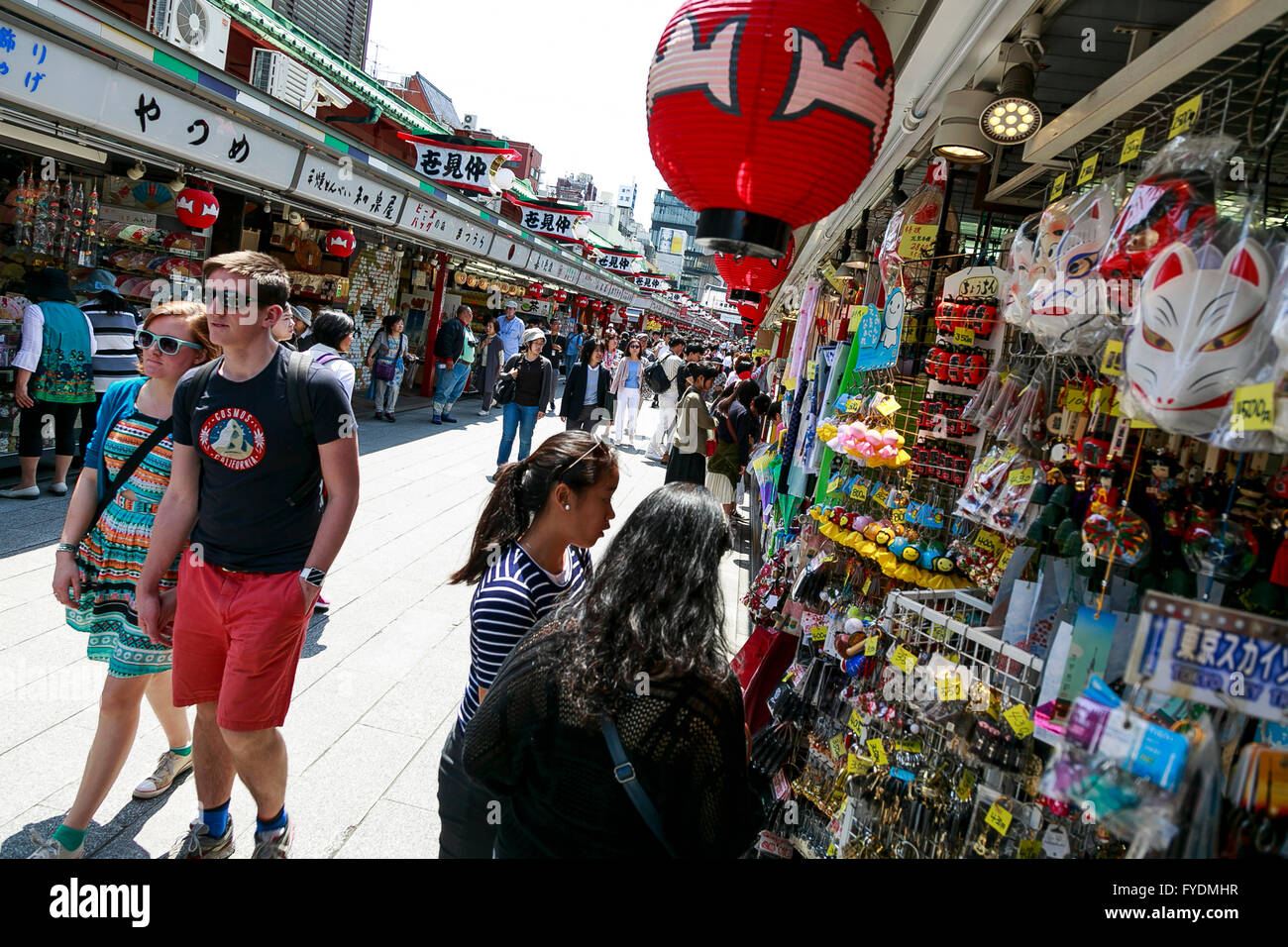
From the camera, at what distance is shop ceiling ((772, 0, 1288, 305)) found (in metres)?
1.60

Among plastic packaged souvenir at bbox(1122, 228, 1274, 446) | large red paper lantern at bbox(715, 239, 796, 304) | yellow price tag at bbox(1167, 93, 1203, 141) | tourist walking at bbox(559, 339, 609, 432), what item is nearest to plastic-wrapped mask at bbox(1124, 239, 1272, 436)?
plastic packaged souvenir at bbox(1122, 228, 1274, 446)

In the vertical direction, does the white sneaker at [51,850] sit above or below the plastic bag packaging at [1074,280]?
below

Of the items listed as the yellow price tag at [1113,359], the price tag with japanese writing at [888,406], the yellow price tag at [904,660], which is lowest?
the yellow price tag at [904,660]

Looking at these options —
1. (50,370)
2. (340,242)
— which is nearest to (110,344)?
(50,370)

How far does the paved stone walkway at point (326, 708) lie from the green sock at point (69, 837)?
0.12 meters

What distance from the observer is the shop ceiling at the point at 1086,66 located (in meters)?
1.60

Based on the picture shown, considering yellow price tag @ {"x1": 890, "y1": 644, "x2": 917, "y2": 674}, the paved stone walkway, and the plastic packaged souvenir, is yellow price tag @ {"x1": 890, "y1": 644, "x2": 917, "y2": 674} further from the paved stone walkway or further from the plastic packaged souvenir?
the plastic packaged souvenir

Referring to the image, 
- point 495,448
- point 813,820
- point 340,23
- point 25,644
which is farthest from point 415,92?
point 813,820

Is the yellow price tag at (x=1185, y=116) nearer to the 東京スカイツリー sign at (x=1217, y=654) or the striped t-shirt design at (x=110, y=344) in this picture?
the 東京スカイツリー sign at (x=1217, y=654)

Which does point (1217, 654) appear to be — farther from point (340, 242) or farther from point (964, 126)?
point (340, 242)

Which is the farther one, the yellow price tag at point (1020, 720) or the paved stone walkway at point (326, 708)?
the paved stone walkway at point (326, 708)

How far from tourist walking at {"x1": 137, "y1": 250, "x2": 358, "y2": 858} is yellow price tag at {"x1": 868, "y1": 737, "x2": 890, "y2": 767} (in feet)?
5.70

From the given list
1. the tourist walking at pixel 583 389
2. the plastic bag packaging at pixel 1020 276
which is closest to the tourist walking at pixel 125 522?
the plastic bag packaging at pixel 1020 276
